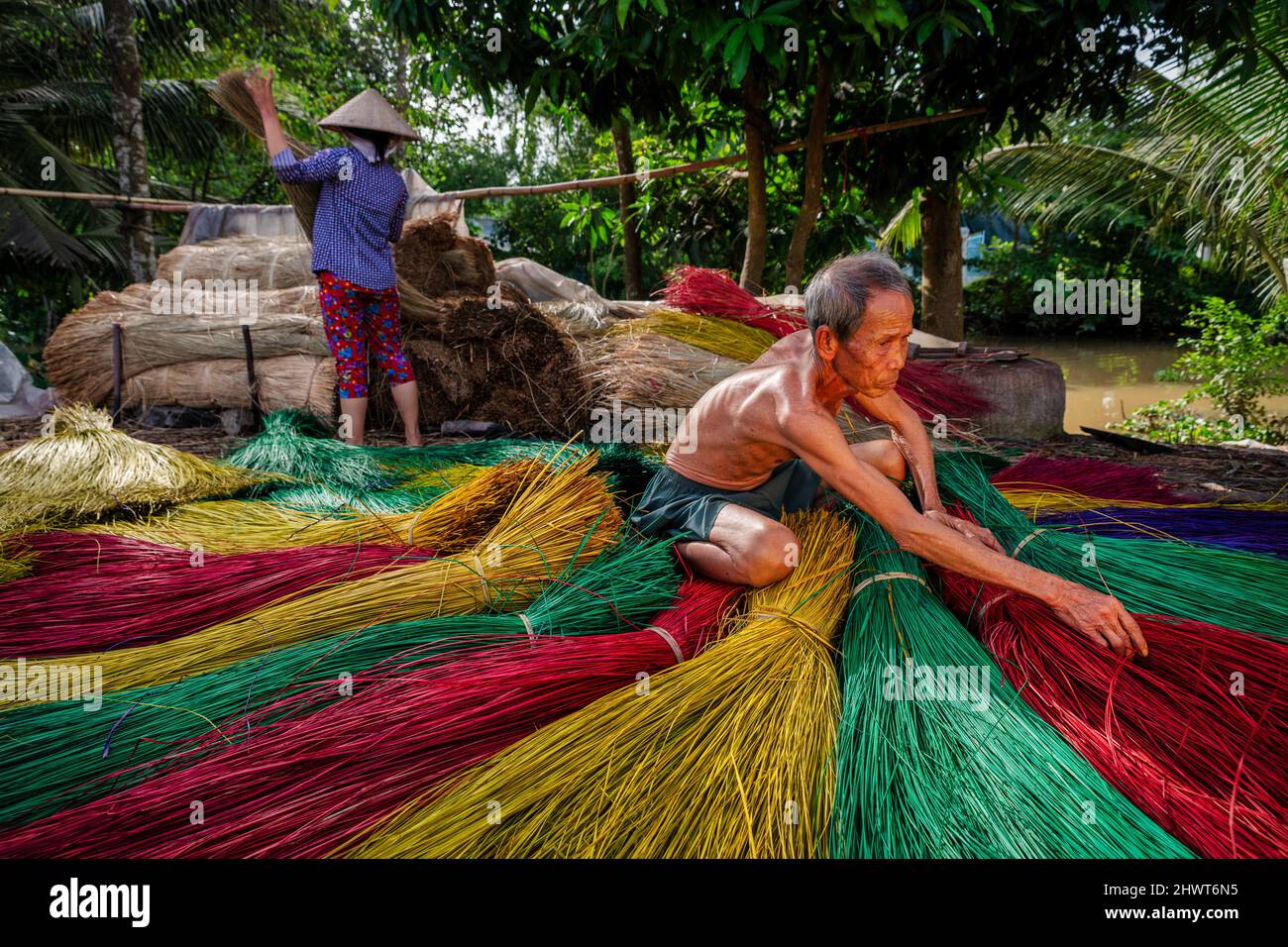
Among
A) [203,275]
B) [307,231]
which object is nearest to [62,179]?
[203,275]

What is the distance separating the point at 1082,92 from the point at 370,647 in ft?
15.2

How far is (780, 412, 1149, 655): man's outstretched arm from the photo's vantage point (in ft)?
5.95

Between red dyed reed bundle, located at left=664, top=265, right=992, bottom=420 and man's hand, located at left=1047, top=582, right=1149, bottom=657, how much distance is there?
8.17ft

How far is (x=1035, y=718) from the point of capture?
166cm

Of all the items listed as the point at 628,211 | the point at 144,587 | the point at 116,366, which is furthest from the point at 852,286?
the point at 116,366

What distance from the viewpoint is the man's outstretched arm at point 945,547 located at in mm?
1813

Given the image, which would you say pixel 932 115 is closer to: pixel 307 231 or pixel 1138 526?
pixel 1138 526

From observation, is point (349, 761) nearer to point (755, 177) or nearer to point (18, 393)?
point (755, 177)

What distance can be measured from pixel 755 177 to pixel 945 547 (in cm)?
356

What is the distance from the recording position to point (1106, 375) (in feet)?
41.2

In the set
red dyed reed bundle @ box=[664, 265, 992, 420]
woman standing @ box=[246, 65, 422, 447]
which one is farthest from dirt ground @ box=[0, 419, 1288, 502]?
woman standing @ box=[246, 65, 422, 447]

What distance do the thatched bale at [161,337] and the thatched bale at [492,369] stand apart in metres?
0.64

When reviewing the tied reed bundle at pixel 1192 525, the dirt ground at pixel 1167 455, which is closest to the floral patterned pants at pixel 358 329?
the dirt ground at pixel 1167 455

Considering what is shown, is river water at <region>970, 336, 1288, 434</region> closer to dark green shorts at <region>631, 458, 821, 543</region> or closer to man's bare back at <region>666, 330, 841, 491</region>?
dark green shorts at <region>631, 458, 821, 543</region>
